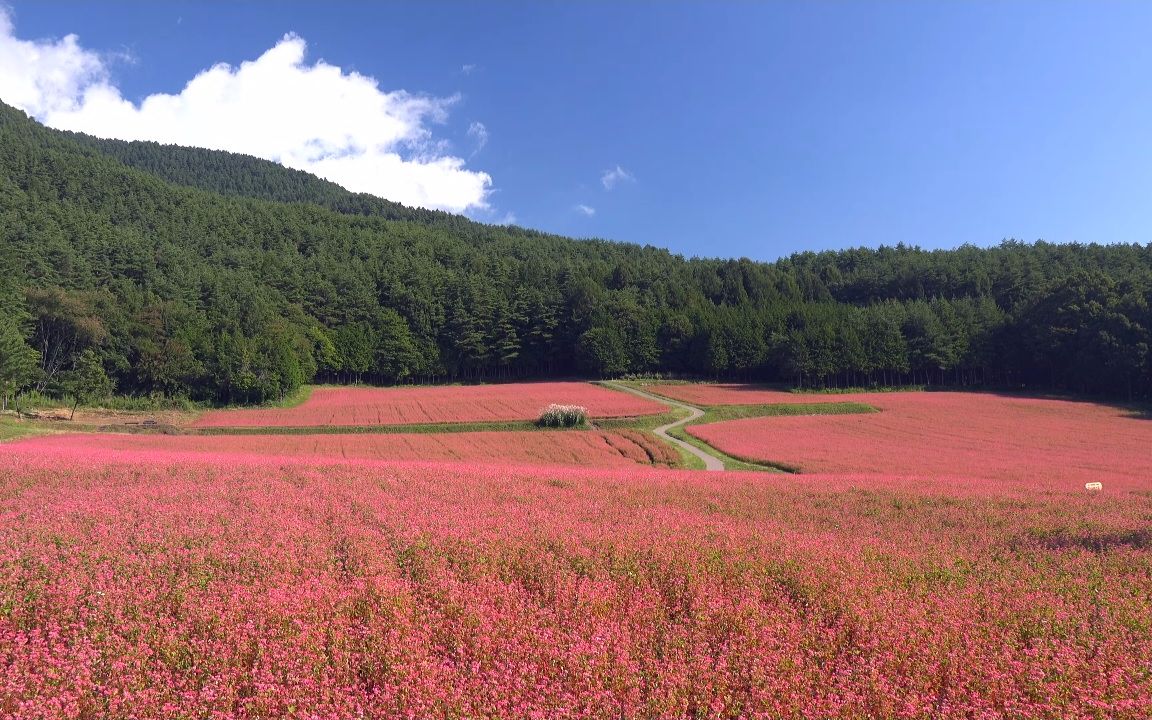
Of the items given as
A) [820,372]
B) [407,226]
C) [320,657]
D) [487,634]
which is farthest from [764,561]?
[407,226]

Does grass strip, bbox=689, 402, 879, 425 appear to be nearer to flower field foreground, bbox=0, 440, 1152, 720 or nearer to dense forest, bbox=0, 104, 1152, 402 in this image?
dense forest, bbox=0, 104, 1152, 402

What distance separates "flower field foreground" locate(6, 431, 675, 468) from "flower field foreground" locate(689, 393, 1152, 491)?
7.13 meters

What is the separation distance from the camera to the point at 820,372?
91.8 m

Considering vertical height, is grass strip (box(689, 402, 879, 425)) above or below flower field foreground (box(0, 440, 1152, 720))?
below

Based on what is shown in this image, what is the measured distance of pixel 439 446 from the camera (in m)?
38.8

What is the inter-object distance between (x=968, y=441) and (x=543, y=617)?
144 feet

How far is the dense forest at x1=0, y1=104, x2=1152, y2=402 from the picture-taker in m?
74.1

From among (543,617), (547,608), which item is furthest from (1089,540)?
(543,617)

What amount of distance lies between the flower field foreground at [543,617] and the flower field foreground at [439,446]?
72.0 feet

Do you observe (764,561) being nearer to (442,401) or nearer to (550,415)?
(550,415)

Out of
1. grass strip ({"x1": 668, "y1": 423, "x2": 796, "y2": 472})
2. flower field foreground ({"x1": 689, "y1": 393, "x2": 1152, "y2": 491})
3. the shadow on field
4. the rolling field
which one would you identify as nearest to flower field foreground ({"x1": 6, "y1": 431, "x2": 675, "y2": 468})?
grass strip ({"x1": 668, "y1": 423, "x2": 796, "y2": 472})

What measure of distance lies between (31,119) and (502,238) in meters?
160

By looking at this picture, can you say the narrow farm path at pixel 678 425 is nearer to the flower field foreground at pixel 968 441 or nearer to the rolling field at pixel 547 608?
the flower field foreground at pixel 968 441

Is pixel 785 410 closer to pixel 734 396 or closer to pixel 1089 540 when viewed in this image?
pixel 734 396
